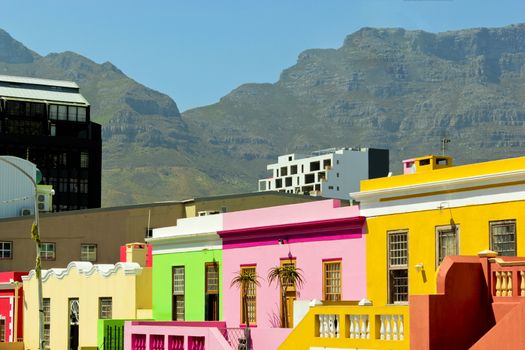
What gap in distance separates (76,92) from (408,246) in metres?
118

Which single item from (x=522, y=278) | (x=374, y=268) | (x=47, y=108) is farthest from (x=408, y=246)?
(x=47, y=108)

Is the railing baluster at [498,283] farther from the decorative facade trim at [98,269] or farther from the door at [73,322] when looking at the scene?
the door at [73,322]

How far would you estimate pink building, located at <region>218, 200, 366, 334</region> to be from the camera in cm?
3331

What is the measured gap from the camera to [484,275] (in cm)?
2398

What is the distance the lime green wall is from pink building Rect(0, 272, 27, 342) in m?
12.5

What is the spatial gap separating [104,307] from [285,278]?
13.1 m

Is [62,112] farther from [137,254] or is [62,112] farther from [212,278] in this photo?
[212,278]

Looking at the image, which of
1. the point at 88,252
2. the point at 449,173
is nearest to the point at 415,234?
the point at 449,173

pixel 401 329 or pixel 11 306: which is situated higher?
pixel 401 329

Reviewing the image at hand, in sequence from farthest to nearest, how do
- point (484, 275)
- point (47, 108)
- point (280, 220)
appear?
point (47, 108) < point (280, 220) < point (484, 275)

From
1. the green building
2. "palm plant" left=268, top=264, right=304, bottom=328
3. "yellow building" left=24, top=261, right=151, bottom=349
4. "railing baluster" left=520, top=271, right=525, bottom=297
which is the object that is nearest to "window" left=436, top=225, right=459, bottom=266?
"railing baluster" left=520, top=271, right=525, bottom=297

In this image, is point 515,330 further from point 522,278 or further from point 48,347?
Result: point 48,347

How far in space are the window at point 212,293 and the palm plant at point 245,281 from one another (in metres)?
1.38

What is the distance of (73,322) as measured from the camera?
48.7 meters
